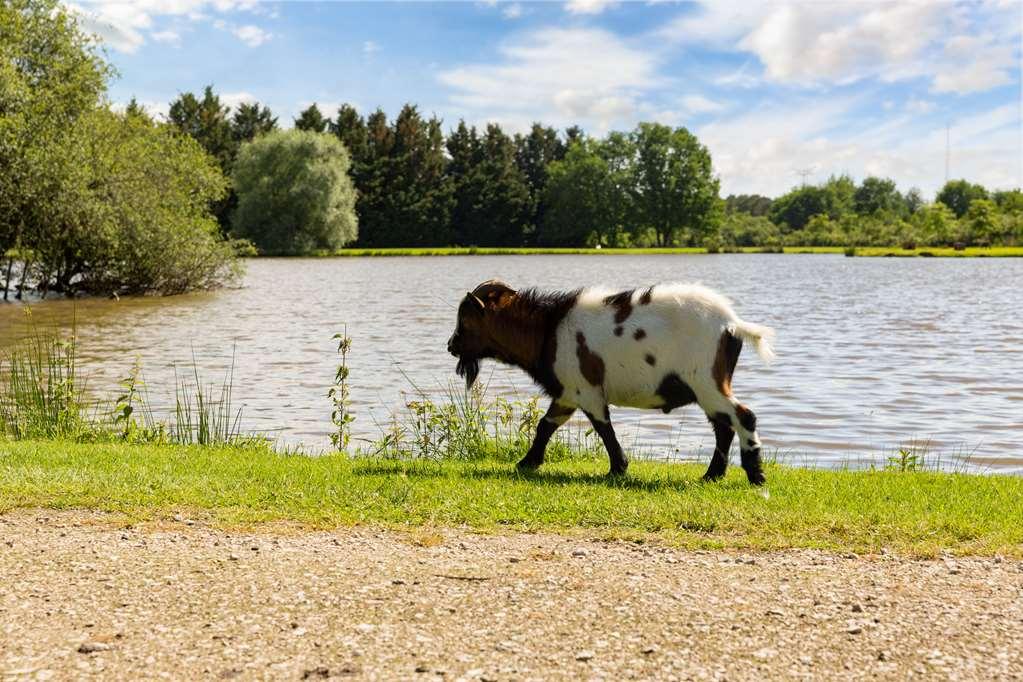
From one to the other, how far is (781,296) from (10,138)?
117 feet

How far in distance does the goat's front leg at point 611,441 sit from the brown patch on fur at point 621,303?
949mm

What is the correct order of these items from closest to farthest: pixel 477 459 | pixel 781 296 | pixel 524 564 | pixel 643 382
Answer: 1. pixel 524 564
2. pixel 643 382
3. pixel 477 459
4. pixel 781 296

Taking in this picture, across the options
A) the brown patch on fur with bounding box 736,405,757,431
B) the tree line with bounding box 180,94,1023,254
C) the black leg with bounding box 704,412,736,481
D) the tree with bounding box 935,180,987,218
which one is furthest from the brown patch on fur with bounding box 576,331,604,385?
the tree with bounding box 935,180,987,218

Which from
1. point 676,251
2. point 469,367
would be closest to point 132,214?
point 469,367

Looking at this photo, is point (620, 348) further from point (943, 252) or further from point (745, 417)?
point (943, 252)

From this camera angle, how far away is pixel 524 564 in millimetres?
7102

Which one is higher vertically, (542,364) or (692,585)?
(542,364)

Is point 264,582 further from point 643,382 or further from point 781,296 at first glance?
point 781,296

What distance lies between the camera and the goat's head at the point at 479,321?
10.8 metres

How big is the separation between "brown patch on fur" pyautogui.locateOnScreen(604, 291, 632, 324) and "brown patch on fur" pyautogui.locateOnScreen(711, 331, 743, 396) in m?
0.97

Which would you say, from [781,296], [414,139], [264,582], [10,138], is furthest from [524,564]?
[414,139]

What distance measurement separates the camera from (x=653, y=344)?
9867 millimetres

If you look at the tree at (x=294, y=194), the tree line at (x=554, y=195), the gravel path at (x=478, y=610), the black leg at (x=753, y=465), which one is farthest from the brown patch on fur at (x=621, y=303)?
the tree line at (x=554, y=195)

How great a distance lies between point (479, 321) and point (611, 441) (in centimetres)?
191
